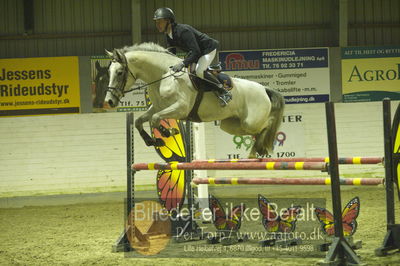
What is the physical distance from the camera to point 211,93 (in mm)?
5695

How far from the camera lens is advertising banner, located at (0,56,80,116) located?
10180 mm

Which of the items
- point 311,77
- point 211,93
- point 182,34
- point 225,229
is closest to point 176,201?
point 225,229

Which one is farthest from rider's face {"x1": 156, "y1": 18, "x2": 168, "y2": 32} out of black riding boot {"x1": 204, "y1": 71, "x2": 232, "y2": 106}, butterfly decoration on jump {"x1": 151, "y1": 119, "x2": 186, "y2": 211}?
butterfly decoration on jump {"x1": 151, "y1": 119, "x2": 186, "y2": 211}

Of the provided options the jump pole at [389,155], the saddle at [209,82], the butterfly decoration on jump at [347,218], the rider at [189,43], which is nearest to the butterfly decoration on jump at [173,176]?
the saddle at [209,82]

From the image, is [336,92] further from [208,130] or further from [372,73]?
[208,130]

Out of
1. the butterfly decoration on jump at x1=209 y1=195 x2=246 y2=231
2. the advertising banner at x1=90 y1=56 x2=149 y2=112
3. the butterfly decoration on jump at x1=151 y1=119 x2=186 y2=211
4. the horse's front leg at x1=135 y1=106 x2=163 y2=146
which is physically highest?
the advertising banner at x1=90 y1=56 x2=149 y2=112

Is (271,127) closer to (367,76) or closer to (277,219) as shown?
(277,219)

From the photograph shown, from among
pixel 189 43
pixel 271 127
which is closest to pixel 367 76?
pixel 271 127

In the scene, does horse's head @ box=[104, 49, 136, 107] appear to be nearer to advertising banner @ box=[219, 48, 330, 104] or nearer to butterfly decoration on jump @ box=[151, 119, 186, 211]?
butterfly decoration on jump @ box=[151, 119, 186, 211]

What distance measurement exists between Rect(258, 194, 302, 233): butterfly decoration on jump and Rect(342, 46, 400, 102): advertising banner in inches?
229

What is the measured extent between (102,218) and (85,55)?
3.70 metres

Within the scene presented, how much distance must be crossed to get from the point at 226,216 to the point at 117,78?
5.61 ft

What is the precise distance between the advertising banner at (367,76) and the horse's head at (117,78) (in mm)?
6313

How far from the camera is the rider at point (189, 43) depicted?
5406 millimetres
